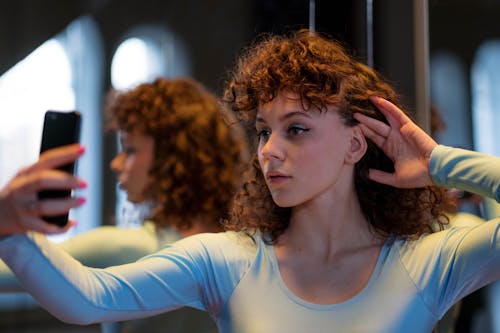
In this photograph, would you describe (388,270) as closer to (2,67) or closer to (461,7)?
(461,7)

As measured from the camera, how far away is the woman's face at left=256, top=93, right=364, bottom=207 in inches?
46.7

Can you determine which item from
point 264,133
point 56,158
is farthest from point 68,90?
point 56,158

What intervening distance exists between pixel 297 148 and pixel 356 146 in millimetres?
132

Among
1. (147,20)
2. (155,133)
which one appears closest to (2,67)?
(147,20)

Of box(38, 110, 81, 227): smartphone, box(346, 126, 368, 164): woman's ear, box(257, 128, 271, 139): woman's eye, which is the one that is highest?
box(38, 110, 81, 227): smartphone

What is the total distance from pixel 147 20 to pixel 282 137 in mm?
1125

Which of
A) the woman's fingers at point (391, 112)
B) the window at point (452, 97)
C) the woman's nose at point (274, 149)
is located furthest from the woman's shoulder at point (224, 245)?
the window at point (452, 97)

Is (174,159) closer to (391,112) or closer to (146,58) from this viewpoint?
(146,58)

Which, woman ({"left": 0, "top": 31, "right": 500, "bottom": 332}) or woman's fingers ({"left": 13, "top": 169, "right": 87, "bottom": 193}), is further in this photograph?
woman ({"left": 0, "top": 31, "right": 500, "bottom": 332})

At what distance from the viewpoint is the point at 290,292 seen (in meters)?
1.18

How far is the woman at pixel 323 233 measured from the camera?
1.14m

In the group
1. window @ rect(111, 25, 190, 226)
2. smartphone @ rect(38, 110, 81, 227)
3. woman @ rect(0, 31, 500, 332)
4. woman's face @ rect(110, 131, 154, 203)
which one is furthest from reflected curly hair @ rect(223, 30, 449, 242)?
window @ rect(111, 25, 190, 226)

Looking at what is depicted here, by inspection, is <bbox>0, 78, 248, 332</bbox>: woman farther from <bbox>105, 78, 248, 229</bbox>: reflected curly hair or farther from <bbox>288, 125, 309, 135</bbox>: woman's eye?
<bbox>288, 125, 309, 135</bbox>: woman's eye

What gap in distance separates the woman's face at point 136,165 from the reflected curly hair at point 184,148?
0.01m
